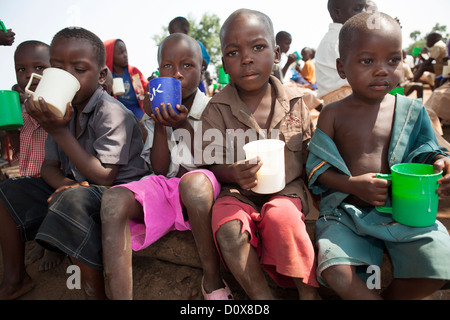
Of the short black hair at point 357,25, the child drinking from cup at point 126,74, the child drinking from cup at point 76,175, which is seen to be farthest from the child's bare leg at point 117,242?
the child drinking from cup at point 126,74

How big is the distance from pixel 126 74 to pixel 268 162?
3196mm

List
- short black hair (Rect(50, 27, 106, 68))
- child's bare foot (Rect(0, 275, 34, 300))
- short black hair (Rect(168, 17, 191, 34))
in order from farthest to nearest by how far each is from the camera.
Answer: short black hair (Rect(168, 17, 191, 34)) < short black hair (Rect(50, 27, 106, 68)) < child's bare foot (Rect(0, 275, 34, 300))

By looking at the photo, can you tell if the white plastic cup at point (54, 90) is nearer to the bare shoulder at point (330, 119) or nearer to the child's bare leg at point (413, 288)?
the bare shoulder at point (330, 119)

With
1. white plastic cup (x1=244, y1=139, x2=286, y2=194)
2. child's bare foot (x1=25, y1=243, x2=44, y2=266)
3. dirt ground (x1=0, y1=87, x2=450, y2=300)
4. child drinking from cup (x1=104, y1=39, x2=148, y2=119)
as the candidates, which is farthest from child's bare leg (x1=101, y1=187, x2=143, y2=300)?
child drinking from cup (x1=104, y1=39, x2=148, y2=119)

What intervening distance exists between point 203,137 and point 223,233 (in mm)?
571

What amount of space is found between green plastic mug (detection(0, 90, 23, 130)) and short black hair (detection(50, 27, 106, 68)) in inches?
18.3

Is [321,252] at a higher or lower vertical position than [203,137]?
lower

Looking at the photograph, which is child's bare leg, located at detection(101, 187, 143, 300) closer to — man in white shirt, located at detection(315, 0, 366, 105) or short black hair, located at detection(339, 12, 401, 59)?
short black hair, located at detection(339, 12, 401, 59)

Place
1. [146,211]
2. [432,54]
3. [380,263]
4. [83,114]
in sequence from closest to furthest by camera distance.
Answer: [380,263], [146,211], [83,114], [432,54]

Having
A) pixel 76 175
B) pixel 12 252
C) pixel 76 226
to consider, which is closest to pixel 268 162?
pixel 76 226

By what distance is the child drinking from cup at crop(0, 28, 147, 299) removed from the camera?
1.43 m

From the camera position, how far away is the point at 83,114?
73.0 inches
